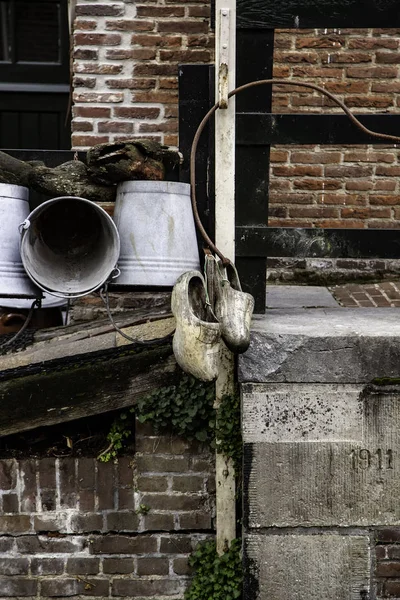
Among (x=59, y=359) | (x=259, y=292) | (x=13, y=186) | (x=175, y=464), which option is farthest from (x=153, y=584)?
(x=13, y=186)

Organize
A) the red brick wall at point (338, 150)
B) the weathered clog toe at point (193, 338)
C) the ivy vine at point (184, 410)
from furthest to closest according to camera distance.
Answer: the red brick wall at point (338, 150)
the ivy vine at point (184, 410)
the weathered clog toe at point (193, 338)

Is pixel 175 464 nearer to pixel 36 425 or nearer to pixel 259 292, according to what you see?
pixel 36 425

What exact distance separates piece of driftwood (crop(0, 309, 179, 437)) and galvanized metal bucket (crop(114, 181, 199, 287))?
30 cm

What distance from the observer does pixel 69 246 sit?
8.95ft

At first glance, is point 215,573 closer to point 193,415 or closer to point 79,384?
point 193,415

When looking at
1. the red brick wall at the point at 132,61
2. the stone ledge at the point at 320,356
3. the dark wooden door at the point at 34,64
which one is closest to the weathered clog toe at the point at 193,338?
the stone ledge at the point at 320,356

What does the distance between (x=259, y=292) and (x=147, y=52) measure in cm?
221

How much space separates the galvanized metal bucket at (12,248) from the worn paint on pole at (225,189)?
69 centimetres

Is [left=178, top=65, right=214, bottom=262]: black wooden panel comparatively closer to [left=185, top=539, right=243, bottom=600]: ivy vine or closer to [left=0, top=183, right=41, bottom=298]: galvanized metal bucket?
[left=0, top=183, right=41, bottom=298]: galvanized metal bucket

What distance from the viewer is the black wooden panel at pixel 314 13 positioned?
104 inches

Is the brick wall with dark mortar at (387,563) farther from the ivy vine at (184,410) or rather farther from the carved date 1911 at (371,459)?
the ivy vine at (184,410)

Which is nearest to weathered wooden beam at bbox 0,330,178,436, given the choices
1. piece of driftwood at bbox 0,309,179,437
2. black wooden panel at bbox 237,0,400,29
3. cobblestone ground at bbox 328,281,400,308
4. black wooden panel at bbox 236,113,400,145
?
piece of driftwood at bbox 0,309,179,437

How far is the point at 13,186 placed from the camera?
2.61 meters

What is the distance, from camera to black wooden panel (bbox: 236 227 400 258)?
270cm
